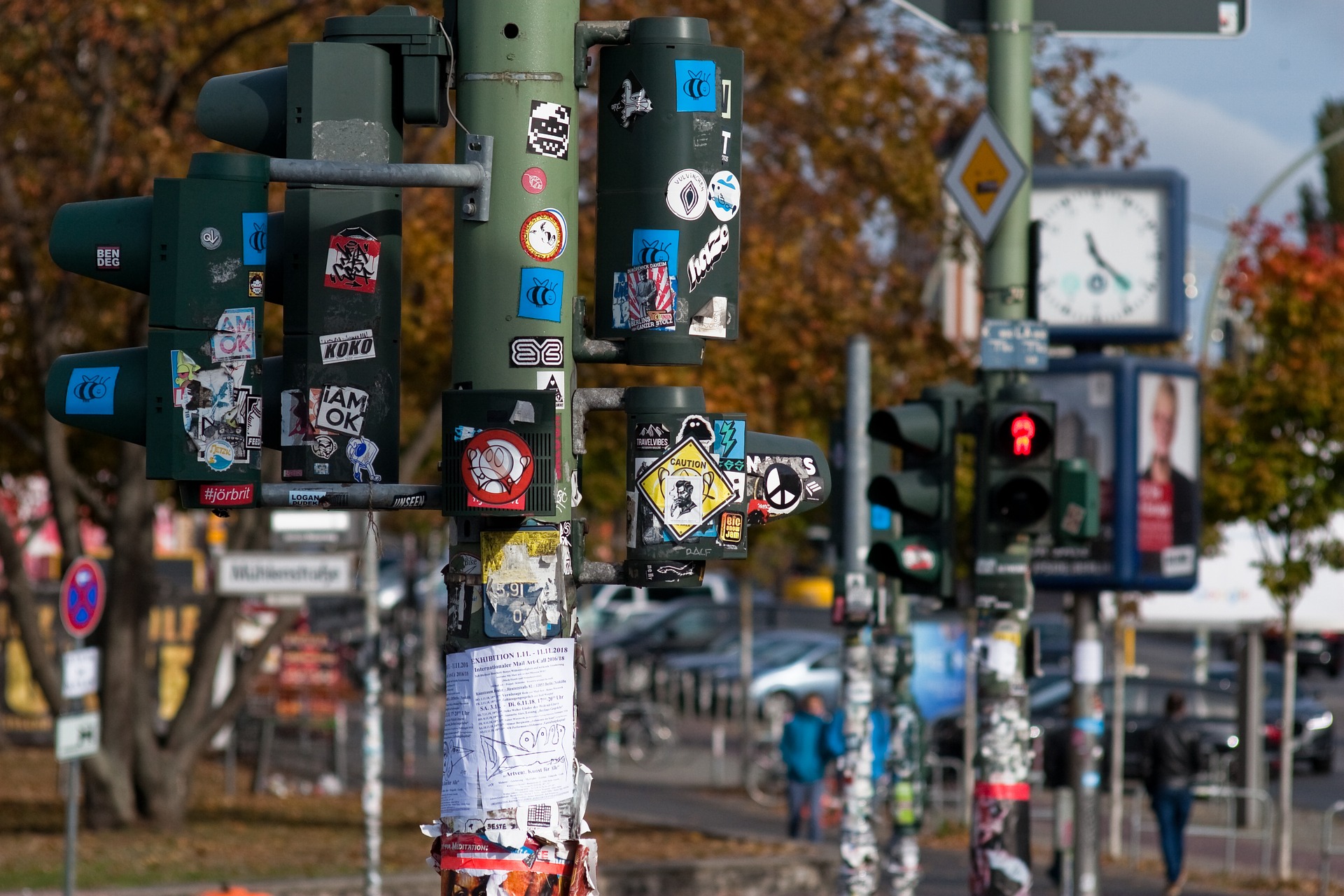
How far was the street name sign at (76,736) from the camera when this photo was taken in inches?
496

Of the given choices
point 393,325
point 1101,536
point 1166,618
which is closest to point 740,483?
point 393,325

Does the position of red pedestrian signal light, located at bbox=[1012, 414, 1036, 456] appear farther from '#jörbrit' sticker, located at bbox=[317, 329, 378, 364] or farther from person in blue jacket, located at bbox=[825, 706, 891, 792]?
person in blue jacket, located at bbox=[825, 706, 891, 792]

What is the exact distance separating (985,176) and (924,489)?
5.31ft

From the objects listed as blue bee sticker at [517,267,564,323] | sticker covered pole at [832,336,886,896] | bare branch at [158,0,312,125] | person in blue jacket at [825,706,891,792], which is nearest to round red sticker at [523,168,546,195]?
blue bee sticker at [517,267,564,323]

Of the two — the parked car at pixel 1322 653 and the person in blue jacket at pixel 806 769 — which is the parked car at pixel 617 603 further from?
the person in blue jacket at pixel 806 769

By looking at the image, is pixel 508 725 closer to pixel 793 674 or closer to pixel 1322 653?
pixel 793 674

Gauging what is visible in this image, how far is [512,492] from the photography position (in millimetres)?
4148

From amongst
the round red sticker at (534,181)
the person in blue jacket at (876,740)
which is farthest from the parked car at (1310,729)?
the round red sticker at (534,181)

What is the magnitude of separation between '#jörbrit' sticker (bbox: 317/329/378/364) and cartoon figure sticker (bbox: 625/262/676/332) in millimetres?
635

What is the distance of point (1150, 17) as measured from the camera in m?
9.89

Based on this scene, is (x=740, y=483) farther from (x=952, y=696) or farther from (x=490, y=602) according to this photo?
(x=952, y=696)

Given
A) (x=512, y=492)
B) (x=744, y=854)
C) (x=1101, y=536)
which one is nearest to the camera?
(x=512, y=492)

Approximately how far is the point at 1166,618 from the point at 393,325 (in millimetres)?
20674

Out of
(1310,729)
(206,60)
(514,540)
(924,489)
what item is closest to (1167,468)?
(924,489)
